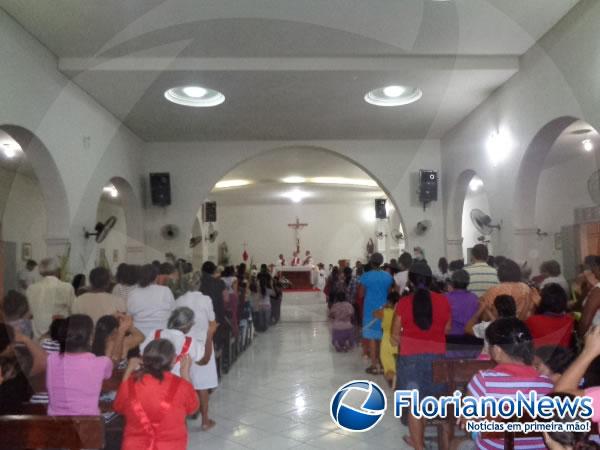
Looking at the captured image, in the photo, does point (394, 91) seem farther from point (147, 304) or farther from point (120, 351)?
point (120, 351)

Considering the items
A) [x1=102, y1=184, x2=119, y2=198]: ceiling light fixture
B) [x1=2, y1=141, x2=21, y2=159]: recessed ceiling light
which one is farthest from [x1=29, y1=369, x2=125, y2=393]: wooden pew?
[x1=102, y1=184, x2=119, y2=198]: ceiling light fixture

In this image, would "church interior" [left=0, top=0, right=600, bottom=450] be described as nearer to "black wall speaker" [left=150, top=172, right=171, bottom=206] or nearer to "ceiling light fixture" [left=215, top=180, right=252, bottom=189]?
"black wall speaker" [left=150, top=172, right=171, bottom=206]

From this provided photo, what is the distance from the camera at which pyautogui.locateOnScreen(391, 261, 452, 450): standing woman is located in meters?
3.57

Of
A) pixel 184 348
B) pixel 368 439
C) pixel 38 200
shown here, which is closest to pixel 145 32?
pixel 184 348

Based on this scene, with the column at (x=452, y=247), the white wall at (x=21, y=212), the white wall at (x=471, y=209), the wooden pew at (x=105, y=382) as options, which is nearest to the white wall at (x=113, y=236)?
the white wall at (x=21, y=212)

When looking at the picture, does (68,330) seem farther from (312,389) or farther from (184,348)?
(312,389)

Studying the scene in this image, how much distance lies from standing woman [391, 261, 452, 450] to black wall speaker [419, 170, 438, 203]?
5.36 meters

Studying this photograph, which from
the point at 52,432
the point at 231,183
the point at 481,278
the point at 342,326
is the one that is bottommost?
the point at 342,326

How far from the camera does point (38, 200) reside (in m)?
10.5

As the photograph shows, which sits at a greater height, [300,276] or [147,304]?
[147,304]

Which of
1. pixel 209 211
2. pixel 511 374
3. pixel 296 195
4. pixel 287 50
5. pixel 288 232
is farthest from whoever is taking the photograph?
pixel 288 232

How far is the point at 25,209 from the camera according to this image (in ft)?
32.9

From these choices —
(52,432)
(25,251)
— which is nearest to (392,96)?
(52,432)

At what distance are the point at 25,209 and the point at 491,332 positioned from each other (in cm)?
998
